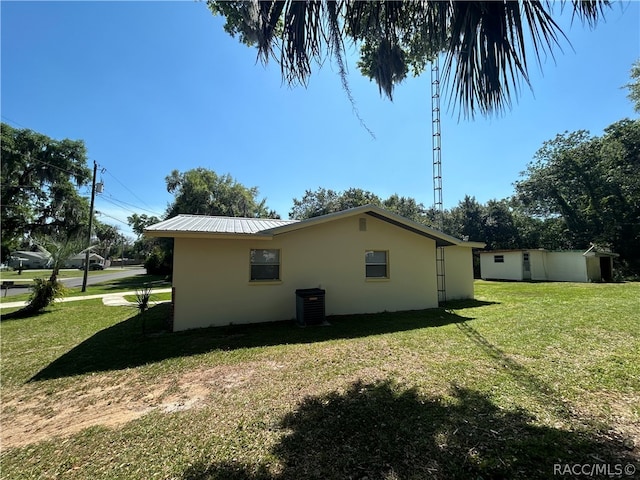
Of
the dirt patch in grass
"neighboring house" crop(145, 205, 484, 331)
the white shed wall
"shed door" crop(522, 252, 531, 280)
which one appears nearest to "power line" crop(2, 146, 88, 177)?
"neighboring house" crop(145, 205, 484, 331)

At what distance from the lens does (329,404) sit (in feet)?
11.5

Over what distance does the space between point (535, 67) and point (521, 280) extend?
22.8 meters

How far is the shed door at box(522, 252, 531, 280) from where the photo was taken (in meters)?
20.5

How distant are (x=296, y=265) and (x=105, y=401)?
5.46 meters

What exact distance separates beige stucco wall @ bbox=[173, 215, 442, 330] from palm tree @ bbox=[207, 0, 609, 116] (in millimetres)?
6556

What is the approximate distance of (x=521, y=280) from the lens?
66.4 ft

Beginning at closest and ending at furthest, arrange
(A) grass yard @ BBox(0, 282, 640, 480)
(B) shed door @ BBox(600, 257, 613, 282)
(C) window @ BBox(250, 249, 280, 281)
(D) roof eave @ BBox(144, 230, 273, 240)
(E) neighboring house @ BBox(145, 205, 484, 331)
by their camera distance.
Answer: (A) grass yard @ BBox(0, 282, 640, 480) < (D) roof eave @ BBox(144, 230, 273, 240) < (E) neighboring house @ BBox(145, 205, 484, 331) < (C) window @ BBox(250, 249, 280, 281) < (B) shed door @ BBox(600, 257, 613, 282)

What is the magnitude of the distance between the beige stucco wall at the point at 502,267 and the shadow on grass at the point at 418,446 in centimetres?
2115

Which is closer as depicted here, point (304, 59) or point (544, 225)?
point (304, 59)

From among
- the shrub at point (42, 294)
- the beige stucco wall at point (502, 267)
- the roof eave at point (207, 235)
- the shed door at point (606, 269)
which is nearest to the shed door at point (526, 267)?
the beige stucco wall at point (502, 267)

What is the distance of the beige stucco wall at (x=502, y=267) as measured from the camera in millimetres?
20688

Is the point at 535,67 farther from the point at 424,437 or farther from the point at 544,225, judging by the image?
the point at 544,225

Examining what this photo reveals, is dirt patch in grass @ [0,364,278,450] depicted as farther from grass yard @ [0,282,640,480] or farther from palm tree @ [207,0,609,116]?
palm tree @ [207,0,609,116]

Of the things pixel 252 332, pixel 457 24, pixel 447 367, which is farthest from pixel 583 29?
pixel 252 332
